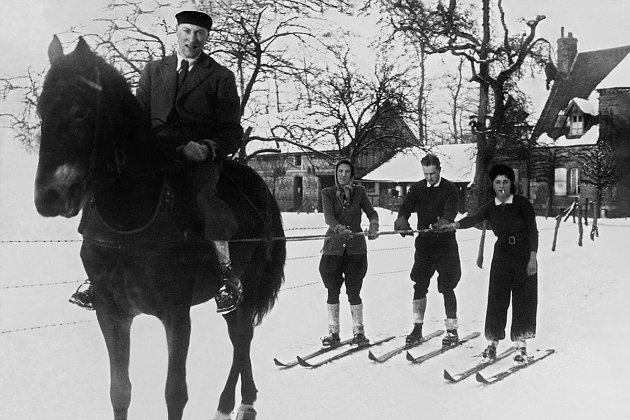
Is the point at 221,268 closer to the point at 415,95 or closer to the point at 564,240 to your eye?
the point at 415,95

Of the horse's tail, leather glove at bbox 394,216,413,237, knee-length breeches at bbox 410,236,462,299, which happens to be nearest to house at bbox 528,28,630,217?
knee-length breeches at bbox 410,236,462,299

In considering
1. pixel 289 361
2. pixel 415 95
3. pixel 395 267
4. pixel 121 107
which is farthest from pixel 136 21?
pixel 395 267

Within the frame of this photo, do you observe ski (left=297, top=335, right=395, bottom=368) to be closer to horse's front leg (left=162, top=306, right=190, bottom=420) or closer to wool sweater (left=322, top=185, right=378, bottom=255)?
wool sweater (left=322, top=185, right=378, bottom=255)

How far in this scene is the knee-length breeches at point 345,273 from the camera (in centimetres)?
438

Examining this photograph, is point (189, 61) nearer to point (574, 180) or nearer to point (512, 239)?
point (512, 239)

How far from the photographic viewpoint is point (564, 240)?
5.26m

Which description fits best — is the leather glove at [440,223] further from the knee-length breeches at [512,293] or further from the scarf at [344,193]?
the scarf at [344,193]

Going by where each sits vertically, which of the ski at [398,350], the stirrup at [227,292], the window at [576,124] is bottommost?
the ski at [398,350]

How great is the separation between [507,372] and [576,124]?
5.26 feet

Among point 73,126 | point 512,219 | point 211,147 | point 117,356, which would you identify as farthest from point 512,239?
point 73,126

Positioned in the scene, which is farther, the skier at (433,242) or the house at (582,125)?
the skier at (433,242)

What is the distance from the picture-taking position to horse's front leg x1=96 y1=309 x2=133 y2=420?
2.49 meters

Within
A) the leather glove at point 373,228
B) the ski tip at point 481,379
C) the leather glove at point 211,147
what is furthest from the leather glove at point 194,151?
the ski tip at point 481,379

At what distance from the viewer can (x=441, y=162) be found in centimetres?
425
